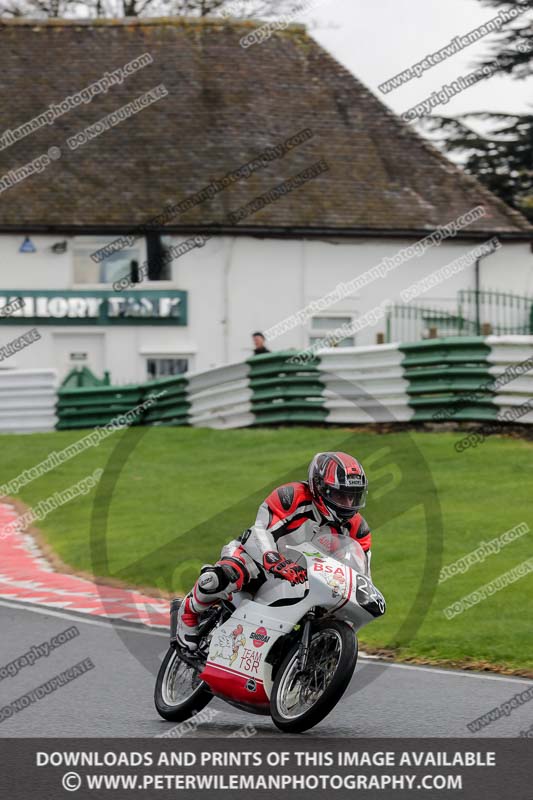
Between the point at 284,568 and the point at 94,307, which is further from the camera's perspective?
the point at 94,307

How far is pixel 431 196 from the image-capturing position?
34.8m

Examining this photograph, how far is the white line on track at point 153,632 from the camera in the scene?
900 centimetres

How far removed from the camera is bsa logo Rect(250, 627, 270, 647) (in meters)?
7.20

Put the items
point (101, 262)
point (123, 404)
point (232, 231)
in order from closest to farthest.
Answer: point (123, 404) < point (232, 231) < point (101, 262)

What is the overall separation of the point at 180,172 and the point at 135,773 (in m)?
28.5

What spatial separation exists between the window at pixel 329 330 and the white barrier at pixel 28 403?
8246 mm

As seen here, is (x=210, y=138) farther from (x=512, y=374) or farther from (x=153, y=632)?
(x=153, y=632)

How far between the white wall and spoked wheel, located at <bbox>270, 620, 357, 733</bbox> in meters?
25.9

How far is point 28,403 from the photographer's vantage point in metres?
25.5

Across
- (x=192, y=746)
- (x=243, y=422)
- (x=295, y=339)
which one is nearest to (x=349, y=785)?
(x=192, y=746)

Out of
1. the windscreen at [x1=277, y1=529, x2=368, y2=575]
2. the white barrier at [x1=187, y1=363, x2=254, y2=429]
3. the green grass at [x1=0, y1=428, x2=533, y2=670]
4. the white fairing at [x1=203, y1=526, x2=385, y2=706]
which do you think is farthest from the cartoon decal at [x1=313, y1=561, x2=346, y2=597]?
the white barrier at [x1=187, y1=363, x2=254, y2=429]

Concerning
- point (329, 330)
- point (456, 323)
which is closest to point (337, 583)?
point (456, 323)

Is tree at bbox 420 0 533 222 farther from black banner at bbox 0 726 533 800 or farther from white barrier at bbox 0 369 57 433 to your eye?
black banner at bbox 0 726 533 800
